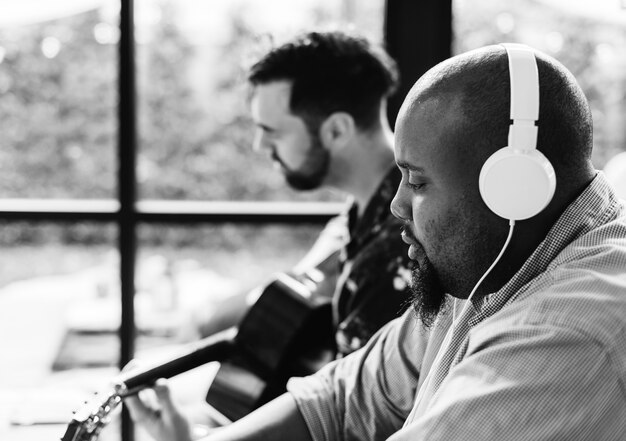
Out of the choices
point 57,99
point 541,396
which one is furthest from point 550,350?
point 57,99

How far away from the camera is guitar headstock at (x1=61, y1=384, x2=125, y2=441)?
48.0 inches

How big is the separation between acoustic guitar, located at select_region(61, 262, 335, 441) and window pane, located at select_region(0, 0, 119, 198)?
636 mm

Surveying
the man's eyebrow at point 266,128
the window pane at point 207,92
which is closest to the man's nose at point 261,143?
the man's eyebrow at point 266,128

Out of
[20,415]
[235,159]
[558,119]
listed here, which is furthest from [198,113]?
[558,119]

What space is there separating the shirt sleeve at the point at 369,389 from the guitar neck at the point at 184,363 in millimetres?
372

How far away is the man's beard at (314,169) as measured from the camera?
1773mm

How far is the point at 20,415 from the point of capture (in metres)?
1.76

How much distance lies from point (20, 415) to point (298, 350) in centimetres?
67

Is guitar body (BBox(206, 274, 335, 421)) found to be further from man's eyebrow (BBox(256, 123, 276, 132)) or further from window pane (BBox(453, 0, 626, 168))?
window pane (BBox(453, 0, 626, 168))

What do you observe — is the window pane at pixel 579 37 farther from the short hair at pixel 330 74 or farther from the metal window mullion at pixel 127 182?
the metal window mullion at pixel 127 182

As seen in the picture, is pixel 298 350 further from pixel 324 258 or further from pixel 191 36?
pixel 191 36

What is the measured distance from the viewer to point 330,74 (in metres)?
1.78

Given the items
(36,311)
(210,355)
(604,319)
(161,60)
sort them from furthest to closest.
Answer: (36,311), (161,60), (210,355), (604,319)

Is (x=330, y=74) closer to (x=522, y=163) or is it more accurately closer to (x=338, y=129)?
(x=338, y=129)
